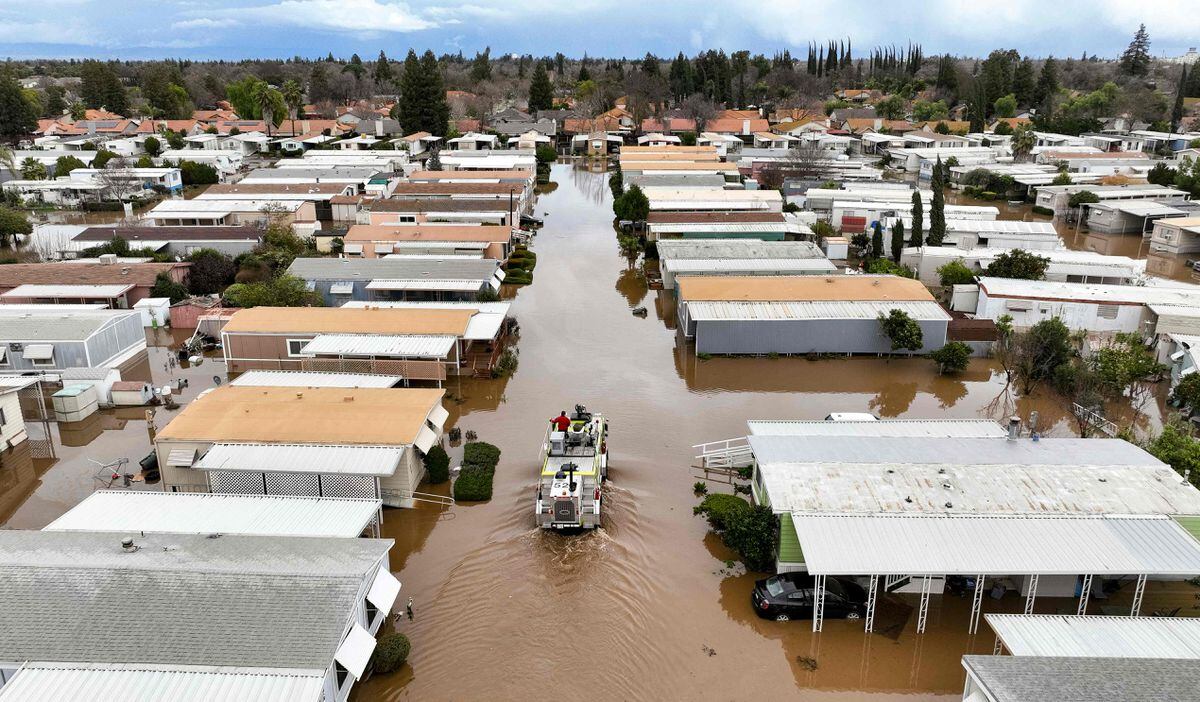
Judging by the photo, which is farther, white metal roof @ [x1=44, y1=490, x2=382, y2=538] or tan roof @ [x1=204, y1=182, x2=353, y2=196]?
tan roof @ [x1=204, y1=182, x2=353, y2=196]

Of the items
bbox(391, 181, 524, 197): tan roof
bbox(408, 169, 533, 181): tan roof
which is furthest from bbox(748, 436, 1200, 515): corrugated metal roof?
bbox(408, 169, 533, 181): tan roof

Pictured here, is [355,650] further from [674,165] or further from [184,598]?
[674,165]

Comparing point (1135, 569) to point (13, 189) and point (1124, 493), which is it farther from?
point (13, 189)

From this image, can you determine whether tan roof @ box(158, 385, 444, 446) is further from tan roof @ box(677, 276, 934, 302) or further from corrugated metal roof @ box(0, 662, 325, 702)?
tan roof @ box(677, 276, 934, 302)

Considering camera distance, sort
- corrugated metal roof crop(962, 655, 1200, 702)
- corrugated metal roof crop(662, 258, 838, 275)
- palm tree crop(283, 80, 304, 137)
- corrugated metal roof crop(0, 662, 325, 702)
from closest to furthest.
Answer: corrugated metal roof crop(0, 662, 325, 702)
corrugated metal roof crop(962, 655, 1200, 702)
corrugated metal roof crop(662, 258, 838, 275)
palm tree crop(283, 80, 304, 137)

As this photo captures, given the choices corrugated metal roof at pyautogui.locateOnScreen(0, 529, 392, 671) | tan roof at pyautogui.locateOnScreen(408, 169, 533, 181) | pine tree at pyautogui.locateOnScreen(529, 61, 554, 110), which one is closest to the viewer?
corrugated metal roof at pyautogui.locateOnScreen(0, 529, 392, 671)

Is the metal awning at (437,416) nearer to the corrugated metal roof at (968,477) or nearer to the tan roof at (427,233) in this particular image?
the corrugated metal roof at (968,477)

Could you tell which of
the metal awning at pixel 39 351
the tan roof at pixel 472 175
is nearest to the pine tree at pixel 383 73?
the tan roof at pixel 472 175
